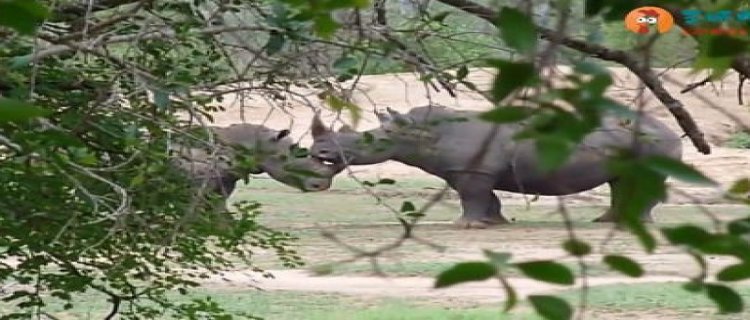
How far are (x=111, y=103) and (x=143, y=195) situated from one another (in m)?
0.50

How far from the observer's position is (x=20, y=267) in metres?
3.92

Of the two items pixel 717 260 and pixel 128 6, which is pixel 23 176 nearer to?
pixel 128 6

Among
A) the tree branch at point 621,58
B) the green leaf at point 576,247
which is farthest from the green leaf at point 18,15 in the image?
the tree branch at point 621,58

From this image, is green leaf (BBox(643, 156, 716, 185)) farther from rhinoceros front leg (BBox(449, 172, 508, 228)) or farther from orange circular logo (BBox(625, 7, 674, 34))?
rhinoceros front leg (BBox(449, 172, 508, 228))

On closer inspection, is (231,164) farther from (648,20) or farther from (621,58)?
(648,20)

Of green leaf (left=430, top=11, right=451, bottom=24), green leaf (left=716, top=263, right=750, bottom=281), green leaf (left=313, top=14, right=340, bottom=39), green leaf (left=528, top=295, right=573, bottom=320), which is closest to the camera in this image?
green leaf (left=528, top=295, right=573, bottom=320)

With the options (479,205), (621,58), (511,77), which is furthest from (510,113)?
(479,205)

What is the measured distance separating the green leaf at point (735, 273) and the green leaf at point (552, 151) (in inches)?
9.6

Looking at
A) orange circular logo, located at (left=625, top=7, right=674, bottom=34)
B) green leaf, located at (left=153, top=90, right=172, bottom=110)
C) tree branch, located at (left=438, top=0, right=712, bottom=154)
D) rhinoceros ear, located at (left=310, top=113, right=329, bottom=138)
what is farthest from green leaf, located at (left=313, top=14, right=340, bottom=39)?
rhinoceros ear, located at (left=310, top=113, right=329, bottom=138)

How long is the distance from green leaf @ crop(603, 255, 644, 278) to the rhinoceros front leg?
40.9 feet

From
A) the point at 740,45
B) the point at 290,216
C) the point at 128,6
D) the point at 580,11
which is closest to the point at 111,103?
the point at 128,6

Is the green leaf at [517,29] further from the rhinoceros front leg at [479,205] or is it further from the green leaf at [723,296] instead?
the rhinoceros front leg at [479,205]

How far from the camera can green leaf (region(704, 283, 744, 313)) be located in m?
1.09

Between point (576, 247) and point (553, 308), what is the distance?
0.06m
